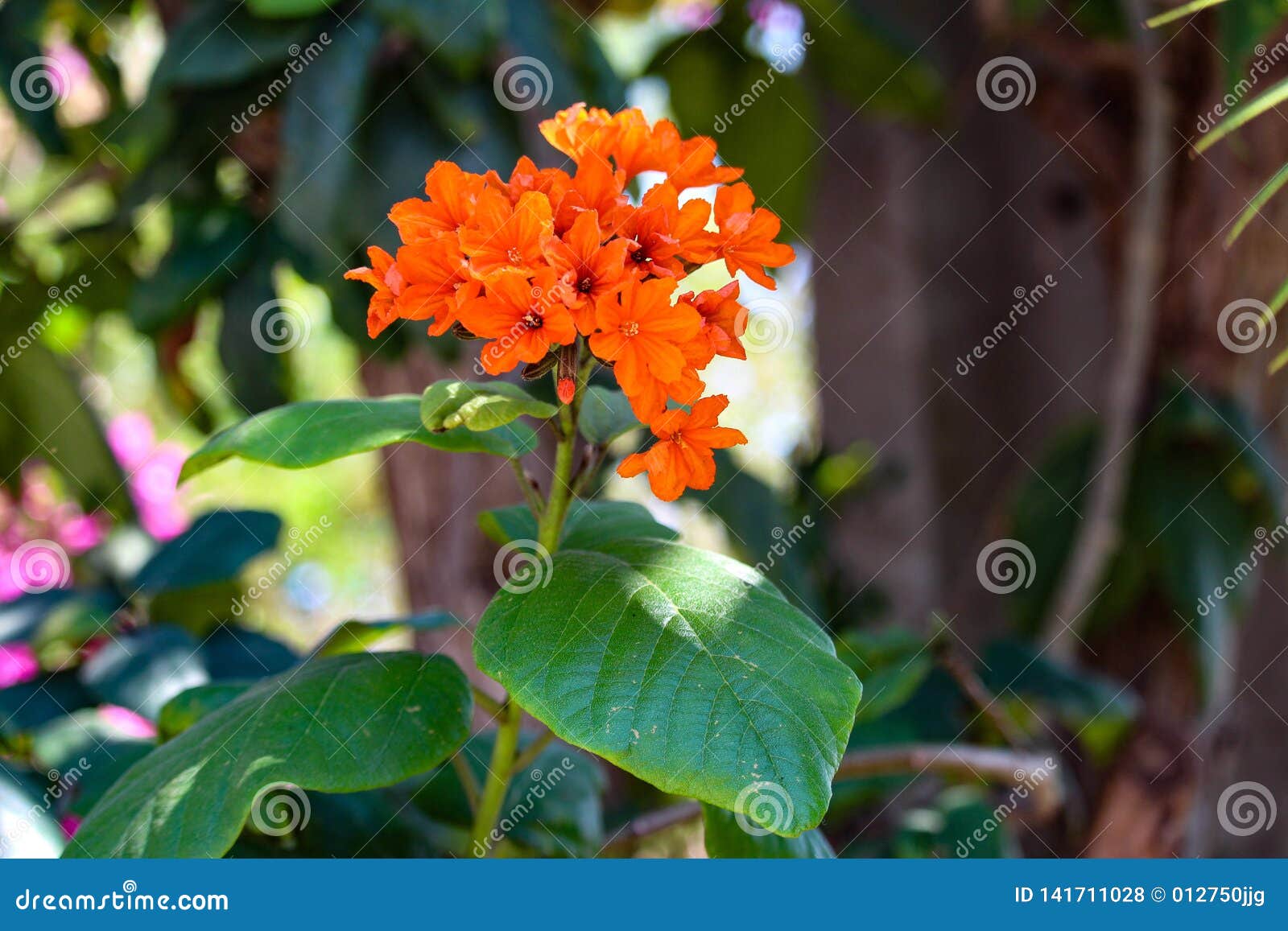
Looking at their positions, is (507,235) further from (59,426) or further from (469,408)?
(59,426)

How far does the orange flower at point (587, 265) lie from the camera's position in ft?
1.78

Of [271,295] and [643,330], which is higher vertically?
[643,330]

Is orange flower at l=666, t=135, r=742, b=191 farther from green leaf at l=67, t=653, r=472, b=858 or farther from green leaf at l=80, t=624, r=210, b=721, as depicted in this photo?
green leaf at l=80, t=624, r=210, b=721

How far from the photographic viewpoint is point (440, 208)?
61 cm

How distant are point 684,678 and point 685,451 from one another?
0.12 m

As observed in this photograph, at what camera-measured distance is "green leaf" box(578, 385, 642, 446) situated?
661 millimetres

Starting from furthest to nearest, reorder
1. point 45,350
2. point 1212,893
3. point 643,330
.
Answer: point 45,350, point 1212,893, point 643,330

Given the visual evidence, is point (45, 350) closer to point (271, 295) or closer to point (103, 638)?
point (271, 295)

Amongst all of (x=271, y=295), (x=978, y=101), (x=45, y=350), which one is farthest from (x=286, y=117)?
(x=978, y=101)

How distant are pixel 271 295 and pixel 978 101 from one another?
144 cm

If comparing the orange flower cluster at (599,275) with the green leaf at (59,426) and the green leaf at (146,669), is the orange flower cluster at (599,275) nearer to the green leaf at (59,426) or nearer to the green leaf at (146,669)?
the green leaf at (146,669)

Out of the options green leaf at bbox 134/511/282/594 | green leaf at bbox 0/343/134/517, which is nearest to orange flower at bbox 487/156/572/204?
green leaf at bbox 134/511/282/594

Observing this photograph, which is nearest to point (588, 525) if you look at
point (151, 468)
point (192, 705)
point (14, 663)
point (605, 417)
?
point (605, 417)

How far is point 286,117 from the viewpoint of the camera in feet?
3.95
